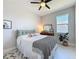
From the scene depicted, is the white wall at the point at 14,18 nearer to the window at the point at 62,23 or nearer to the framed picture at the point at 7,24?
the framed picture at the point at 7,24

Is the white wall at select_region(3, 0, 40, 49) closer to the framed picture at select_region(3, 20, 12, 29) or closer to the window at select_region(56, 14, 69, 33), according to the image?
the framed picture at select_region(3, 20, 12, 29)

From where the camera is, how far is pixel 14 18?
5301 millimetres

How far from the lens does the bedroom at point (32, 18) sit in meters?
4.93

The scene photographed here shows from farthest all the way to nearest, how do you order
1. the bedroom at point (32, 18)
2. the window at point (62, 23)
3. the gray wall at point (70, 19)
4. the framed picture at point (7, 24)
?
the window at point (62, 23) → the gray wall at point (70, 19) → the bedroom at point (32, 18) → the framed picture at point (7, 24)

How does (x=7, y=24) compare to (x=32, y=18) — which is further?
(x=32, y=18)

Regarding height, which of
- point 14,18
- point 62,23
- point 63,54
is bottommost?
point 63,54

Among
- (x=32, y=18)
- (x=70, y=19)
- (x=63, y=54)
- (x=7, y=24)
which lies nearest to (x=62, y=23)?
(x=70, y=19)

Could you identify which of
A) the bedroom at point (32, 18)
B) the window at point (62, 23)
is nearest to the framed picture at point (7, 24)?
the bedroom at point (32, 18)

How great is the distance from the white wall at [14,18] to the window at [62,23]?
2082 millimetres

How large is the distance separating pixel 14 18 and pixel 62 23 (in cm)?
351

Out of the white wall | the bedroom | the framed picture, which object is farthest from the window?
the framed picture

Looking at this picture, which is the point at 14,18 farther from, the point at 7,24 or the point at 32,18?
the point at 32,18

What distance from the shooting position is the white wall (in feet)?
15.9

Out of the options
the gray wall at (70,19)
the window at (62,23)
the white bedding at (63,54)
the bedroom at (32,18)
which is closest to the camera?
the white bedding at (63,54)
